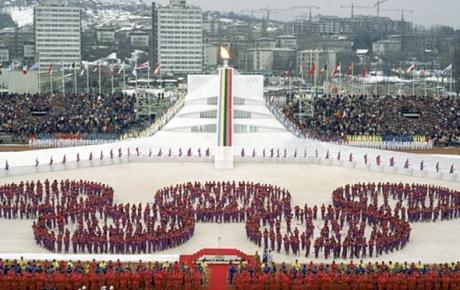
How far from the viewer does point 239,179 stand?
35.2 meters

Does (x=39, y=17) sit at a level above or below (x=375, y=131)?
above

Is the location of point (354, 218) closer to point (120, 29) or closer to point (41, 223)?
point (41, 223)

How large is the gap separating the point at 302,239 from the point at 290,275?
3937mm

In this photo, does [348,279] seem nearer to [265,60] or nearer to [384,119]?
[384,119]

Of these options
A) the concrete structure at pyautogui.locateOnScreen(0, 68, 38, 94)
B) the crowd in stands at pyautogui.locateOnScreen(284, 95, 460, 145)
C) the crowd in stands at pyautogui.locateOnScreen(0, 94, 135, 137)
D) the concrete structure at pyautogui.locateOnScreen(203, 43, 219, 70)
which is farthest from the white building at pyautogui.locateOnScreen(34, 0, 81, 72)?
the crowd in stands at pyautogui.locateOnScreen(284, 95, 460, 145)

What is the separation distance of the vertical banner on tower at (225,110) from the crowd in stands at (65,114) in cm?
795

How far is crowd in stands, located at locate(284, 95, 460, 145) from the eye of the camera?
162ft

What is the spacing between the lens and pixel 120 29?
629 ft

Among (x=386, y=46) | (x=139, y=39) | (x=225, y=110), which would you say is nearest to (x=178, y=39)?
(x=139, y=39)

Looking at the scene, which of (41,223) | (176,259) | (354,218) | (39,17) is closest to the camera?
(176,259)

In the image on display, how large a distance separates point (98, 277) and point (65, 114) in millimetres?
39116

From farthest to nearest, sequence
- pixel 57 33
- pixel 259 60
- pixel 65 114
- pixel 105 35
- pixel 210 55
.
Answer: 1. pixel 105 35
2. pixel 259 60
3. pixel 210 55
4. pixel 57 33
5. pixel 65 114

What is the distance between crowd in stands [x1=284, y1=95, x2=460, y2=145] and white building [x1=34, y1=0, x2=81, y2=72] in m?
75.5

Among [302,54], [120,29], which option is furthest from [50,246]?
[120,29]
